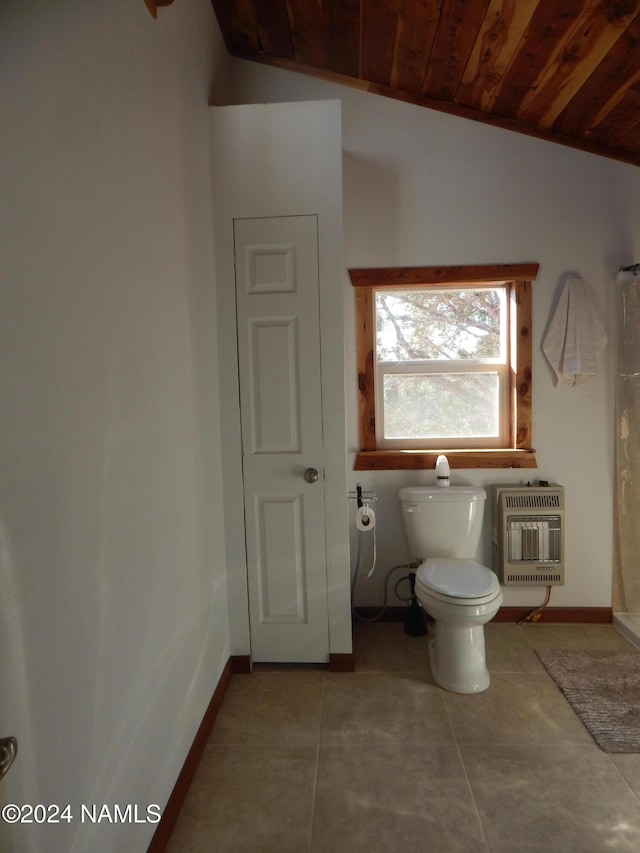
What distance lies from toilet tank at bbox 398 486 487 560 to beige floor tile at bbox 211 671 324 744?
81 centimetres

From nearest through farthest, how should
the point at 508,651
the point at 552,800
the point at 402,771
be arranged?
the point at 552,800
the point at 402,771
the point at 508,651

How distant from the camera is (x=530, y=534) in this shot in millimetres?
2678

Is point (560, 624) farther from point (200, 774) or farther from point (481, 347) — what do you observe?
point (200, 774)

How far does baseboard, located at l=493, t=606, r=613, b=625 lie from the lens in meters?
2.75

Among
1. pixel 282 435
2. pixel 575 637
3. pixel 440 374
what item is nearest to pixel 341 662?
pixel 282 435

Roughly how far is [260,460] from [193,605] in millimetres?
702

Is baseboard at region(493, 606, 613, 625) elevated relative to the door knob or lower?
lower

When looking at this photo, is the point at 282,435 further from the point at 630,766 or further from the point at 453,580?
the point at 630,766

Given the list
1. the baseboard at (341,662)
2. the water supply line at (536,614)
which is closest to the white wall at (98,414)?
the baseboard at (341,662)

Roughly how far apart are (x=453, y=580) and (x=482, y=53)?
7.38 feet

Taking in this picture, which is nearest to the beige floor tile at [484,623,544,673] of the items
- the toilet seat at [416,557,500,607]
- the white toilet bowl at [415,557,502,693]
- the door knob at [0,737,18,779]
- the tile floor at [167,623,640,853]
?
the tile floor at [167,623,640,853]

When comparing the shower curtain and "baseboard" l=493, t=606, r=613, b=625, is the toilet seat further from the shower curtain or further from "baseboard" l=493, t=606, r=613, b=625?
the shower curtain

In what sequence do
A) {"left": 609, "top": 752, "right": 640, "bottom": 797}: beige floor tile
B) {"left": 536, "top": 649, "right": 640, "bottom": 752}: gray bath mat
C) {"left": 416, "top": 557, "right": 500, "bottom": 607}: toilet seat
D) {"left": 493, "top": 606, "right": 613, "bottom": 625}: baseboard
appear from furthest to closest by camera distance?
1. {"left": 493, "top": 606, "right": 613, "bottom": 625}: baseboard
2. {"left": 416, "top": 557, "right": 500, "bottom": 607}: toilet seat
3. {"left": 536, "top": 649, "right": 640, "bottom": 752}: gray bath mat
4. {"left": 609, "top": 752, "right": 640, "bottom": 797}: beige floor tile

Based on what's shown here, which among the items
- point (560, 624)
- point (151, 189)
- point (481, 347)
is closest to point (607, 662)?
point (560, 624)
